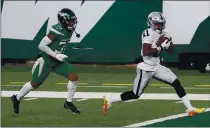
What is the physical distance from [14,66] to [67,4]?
3116mm

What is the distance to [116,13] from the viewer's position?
22078mm

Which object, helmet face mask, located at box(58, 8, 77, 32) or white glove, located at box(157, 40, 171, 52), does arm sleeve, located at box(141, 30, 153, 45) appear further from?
helmet face mask, located at box(58, 8, 77, 32)

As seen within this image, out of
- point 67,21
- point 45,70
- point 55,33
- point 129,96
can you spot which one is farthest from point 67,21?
point 129,96

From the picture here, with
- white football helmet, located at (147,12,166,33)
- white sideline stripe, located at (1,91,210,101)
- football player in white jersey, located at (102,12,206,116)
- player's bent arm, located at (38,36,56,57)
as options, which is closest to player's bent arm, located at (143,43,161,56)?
football player in white jersey, located at (102,12,206,116)

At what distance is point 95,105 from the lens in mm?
11602

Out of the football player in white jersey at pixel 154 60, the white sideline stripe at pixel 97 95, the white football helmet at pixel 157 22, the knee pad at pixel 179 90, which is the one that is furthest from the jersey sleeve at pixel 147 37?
the white sideline stripe at pixel 97 95

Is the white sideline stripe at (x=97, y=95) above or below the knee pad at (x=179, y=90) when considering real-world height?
below

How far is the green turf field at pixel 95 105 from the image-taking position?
9.42 m

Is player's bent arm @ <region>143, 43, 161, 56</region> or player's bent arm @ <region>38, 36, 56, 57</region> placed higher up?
player's bent arm @ <region>143, 43, 161, 56</region>

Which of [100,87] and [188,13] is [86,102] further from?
[188,13]

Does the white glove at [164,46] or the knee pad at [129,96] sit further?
the knee pad at [129,96]

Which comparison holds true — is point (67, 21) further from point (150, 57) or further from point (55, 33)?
point (150, 57)

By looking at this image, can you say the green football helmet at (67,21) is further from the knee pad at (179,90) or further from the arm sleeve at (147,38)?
the knee pad at (179,90)

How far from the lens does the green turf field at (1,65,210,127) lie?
9422mm
